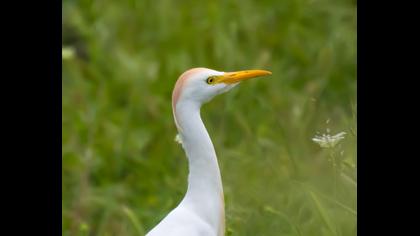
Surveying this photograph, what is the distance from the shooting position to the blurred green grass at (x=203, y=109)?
4805mm

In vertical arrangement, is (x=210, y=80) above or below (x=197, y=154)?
above

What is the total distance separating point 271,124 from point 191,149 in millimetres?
2683

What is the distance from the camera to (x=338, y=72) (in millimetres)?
6215

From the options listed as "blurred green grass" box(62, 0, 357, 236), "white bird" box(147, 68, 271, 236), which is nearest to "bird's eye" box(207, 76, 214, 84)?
"white bird" box(147, 68, 271, 236)

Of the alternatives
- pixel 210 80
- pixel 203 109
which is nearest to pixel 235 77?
pixel 210 80

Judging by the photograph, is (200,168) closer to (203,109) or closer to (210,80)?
(210,80)

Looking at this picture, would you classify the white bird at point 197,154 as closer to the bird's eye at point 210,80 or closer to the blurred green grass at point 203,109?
the bird's eye at point 210,80

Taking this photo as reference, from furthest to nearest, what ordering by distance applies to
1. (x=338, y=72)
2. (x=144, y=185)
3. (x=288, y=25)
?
1. (x=288, y=25)
2. (x=338, y=72)
3. (x=144, y=185)

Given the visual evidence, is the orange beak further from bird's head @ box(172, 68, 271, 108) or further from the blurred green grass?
the blurred green grass

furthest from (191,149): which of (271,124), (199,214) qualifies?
(271,124)

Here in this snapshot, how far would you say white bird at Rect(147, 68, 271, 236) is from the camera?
2.90 meters

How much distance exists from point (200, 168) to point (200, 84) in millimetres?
214

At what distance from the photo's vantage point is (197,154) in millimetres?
2914
